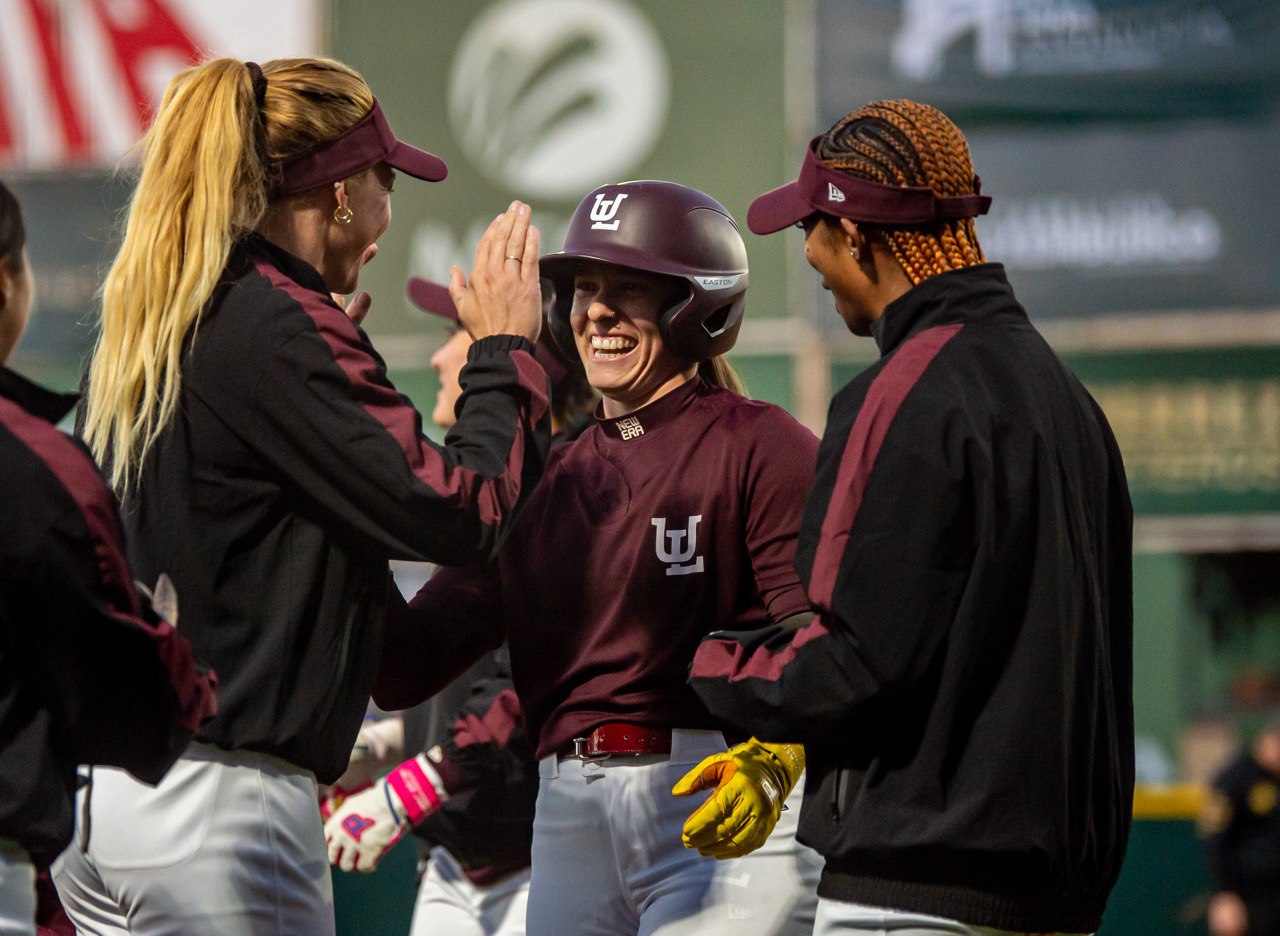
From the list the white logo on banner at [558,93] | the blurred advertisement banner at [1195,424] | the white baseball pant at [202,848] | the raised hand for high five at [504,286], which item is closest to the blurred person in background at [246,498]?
the white baseball pant at [202,848]

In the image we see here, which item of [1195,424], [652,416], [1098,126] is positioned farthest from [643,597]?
[1098,126]

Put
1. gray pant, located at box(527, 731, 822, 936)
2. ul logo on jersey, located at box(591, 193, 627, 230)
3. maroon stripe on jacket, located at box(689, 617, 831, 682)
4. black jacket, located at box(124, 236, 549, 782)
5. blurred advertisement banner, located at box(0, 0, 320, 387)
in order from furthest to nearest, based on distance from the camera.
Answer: blurred advertisement banner, located at box(0, 0, 320, 387), ul logo on jersey, located at box(591, 193, 627, 230), gray pant, located at box(527, 731, 822, 936), black jacket, located at box(124, 236, 549, 782), maroon stripe on jacket, located at box(689, 617, 831, 682)

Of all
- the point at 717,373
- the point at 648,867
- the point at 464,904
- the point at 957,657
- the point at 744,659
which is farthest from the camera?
the point at 464,904

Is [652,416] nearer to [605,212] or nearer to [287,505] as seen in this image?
[605,212]

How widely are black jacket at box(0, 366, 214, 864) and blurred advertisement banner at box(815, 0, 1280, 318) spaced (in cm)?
951

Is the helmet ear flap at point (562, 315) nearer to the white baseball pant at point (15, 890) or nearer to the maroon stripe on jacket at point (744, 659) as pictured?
the maroon stripe on jacket at point (744, 659)

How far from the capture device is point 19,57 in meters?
12.7

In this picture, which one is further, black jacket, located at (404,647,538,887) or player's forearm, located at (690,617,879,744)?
black jacket, located at (404,647,538,887)

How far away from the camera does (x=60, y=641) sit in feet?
8.11

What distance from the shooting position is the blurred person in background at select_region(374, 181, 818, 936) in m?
3.35

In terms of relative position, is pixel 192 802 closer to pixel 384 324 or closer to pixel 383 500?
pixel 383 500

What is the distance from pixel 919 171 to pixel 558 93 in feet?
30.8

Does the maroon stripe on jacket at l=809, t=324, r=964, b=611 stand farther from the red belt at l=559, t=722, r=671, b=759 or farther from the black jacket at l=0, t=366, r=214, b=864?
the black jacket at l=0, t=366, r=214, b=864

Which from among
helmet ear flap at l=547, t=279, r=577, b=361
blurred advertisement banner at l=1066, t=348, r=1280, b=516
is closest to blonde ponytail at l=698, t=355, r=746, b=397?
helmet ear flap at l=547, t=279, r=577, b=361
